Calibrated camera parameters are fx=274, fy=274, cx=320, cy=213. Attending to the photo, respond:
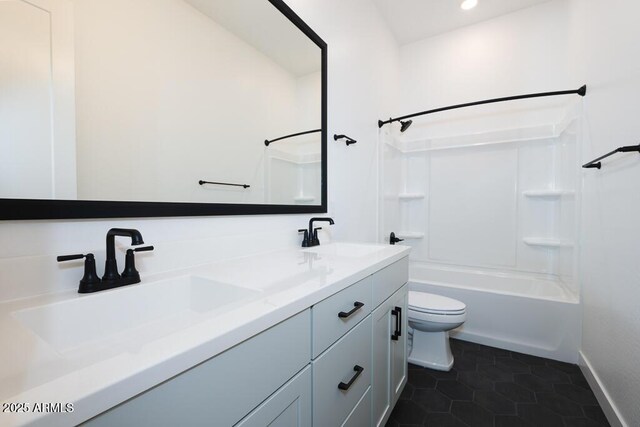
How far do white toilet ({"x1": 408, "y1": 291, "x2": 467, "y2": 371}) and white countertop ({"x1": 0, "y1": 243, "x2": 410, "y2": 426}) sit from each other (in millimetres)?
1073

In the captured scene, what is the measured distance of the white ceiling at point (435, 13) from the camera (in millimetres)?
2428

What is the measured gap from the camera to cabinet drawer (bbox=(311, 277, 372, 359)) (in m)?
0.75

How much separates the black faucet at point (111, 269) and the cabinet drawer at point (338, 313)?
50 centimetres

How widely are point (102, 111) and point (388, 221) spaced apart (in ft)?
7.74

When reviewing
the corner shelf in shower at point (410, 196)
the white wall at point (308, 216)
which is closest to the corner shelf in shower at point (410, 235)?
the corner shelf in shower at point (410, 196)

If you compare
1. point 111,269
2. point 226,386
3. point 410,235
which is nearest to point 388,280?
point 226,386

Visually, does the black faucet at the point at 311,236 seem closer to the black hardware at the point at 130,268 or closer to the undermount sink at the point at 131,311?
the undermount sink at the point at 131,311

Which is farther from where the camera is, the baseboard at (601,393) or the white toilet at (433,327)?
the white toilet at (433,327)

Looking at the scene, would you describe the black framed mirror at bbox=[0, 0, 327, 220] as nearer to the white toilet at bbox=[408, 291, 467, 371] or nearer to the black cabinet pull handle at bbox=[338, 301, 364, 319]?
the black cabinet pull handle at bbox=[338, 301, 364, 319]

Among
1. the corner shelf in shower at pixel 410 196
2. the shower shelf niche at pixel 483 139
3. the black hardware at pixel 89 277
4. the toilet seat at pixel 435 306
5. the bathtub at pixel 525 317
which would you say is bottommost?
the bathtub at pixel 525 317

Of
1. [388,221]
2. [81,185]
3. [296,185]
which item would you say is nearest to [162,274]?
[81,185]

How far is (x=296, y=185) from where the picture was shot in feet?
5.07

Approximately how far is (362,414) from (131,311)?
880 mm

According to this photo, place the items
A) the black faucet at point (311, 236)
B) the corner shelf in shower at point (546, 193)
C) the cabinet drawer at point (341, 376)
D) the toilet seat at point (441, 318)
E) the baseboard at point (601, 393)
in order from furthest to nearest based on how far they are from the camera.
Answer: the corner shelf in shower at point (546, 193)
the toilet seat at point (441, 318)
the black faucet at point (311, 236)
the baseboard at point (601, 393)
the cabinet drawer at point (341, 376)
